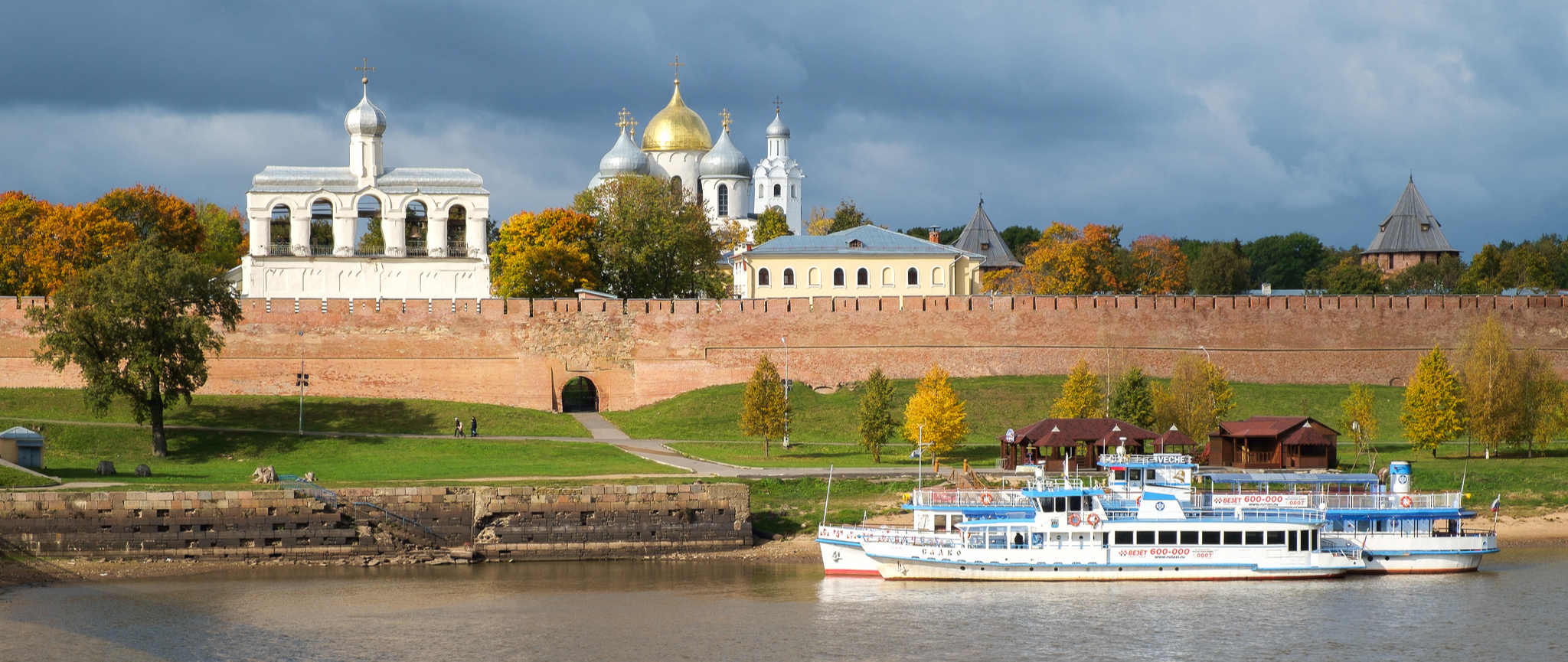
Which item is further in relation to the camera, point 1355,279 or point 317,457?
point 1355,279

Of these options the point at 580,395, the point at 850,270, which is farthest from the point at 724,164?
the point at 580,395

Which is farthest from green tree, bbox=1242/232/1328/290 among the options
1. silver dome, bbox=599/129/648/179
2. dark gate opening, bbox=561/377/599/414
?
dark gate opening, bbox=561/377/599/414

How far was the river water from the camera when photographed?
28094 mm

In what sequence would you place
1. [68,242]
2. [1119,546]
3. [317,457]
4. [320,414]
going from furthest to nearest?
[68,242], [320,414], [317,457], [1119,546]

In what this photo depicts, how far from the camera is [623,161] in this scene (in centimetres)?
9819

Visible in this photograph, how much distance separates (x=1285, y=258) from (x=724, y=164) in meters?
41.6

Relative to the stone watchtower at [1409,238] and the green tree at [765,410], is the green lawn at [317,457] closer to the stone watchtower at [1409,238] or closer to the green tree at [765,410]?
the green tree at [765,410]

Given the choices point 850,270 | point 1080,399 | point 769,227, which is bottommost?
point 1080,399

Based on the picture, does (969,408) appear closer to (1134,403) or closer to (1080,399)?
(1080,399)

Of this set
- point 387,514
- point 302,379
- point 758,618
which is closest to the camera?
point 758,618

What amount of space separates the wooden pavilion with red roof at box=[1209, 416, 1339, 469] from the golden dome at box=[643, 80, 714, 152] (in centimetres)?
6361

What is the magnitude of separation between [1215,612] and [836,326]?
32448 millimetres

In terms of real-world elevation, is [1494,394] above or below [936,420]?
above

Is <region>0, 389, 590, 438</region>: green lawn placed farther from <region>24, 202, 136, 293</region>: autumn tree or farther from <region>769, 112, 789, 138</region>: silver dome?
<region>769, 112, 789, 138</region>: silver dome
